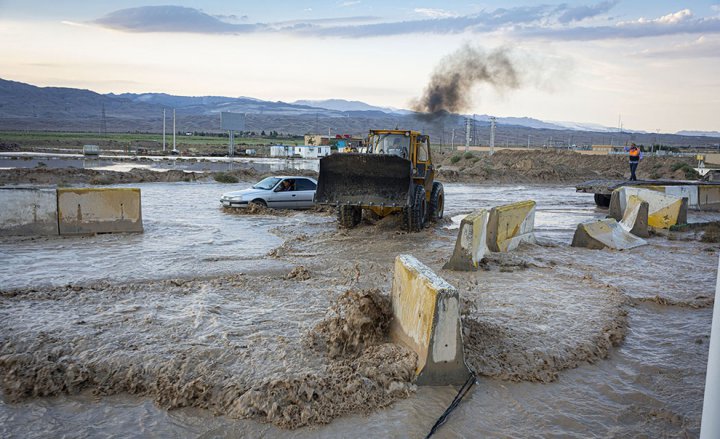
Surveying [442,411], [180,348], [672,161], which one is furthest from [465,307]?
[672,161]

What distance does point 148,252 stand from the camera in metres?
12.4

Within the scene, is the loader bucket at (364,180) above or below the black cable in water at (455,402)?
above

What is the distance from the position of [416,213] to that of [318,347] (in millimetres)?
8858

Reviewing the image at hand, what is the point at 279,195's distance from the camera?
20203mm

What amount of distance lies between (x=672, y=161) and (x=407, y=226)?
4216 cm

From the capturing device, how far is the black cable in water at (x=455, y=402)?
5.34 meters

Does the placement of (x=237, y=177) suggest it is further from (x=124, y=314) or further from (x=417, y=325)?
(x=417, y=325)

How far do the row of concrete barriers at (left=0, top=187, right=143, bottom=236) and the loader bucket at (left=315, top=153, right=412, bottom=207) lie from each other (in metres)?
4.67

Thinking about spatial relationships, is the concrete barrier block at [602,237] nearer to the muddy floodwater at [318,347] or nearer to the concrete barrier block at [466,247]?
the muddy floodwater at [318,347]

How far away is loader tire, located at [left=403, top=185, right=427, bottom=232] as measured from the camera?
15.3m

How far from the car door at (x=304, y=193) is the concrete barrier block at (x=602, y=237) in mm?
9216

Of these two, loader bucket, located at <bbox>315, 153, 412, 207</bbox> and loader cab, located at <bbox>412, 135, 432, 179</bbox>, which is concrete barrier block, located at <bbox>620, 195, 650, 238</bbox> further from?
loader bucket, located at <bbox>315, 153, 412, 207</bbox>

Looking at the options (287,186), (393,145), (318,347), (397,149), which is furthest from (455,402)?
(287,186)

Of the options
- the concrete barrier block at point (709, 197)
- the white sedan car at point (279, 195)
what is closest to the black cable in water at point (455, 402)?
the white sedan car at point (279, 195)
